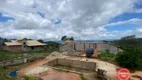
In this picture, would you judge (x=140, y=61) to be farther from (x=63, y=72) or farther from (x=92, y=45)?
(x=92, y=45)

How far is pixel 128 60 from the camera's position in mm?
18516

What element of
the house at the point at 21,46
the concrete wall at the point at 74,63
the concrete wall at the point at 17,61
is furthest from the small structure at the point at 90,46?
the concrete wall at the point at 17,61

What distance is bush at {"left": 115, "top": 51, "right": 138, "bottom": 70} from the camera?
1825cm

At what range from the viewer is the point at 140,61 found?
1892cm

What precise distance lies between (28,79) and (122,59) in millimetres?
12182

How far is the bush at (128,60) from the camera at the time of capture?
719 inches

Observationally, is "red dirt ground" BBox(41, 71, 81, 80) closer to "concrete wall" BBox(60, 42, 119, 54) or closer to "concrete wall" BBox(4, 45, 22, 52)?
"concrete wall" BBox(60, 42, 119, 54)

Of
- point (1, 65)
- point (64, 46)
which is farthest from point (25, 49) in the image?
point (1, 65)

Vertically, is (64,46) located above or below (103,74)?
above

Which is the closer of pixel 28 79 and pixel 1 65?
pixel 28 79

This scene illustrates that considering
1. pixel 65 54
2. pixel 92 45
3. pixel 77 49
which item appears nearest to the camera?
pixel 65 54

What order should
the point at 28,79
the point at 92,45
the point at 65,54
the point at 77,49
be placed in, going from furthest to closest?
the point at 77,49
the point at 92,45
the point at 65,54
the point at 28,79

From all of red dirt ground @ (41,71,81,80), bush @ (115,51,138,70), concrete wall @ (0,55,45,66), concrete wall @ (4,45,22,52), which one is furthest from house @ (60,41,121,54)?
red dirt ground @ (41,71,81,80)

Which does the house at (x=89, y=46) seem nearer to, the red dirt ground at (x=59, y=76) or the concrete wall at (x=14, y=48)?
the concrete wall at (x=14, y=48)
